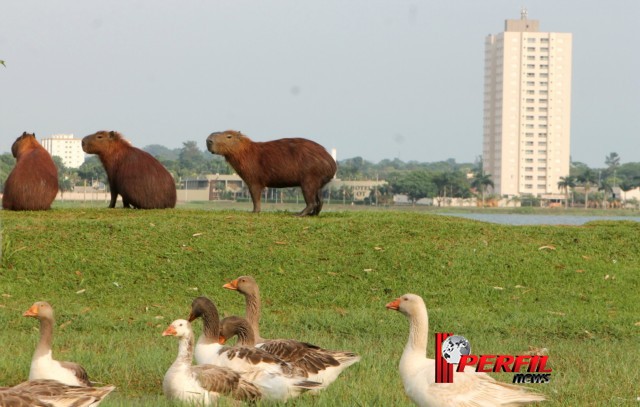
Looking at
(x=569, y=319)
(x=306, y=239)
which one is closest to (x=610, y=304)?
(x=569, y=319)

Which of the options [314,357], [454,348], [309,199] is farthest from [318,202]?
[454,348]

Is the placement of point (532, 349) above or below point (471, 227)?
below

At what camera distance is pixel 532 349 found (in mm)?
10602

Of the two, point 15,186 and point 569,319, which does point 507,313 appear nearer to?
point 569,319

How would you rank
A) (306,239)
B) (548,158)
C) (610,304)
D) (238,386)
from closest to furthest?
(238,386), (610,304), (306,239), (548,158)

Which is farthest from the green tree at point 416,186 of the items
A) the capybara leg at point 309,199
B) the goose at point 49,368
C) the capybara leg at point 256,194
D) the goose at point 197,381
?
the goose at point 197,381

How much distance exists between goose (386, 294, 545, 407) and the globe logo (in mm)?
102

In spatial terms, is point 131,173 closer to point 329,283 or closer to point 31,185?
point 31,185

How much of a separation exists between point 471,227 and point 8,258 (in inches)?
303

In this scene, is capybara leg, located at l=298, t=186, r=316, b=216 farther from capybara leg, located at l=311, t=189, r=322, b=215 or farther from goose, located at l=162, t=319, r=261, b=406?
goose, located at l=162, t=319, r=261, b=406

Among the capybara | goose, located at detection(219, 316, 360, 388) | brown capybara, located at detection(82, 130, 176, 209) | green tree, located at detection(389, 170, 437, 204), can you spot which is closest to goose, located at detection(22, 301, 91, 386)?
goose, located at detection(219, 316, 360, 388)

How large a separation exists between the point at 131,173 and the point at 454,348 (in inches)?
502

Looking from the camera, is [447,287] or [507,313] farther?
[447,287]

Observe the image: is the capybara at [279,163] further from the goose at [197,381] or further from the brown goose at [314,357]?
the goose at [197,381]
